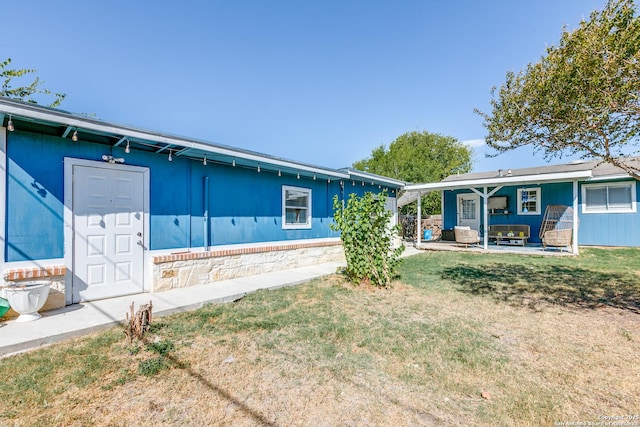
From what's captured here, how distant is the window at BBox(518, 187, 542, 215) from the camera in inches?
488

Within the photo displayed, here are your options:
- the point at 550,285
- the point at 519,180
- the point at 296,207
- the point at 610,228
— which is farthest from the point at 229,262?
the point at 610,228

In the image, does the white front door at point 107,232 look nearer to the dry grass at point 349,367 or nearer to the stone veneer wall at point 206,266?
the stone veneer wall at point 206,266

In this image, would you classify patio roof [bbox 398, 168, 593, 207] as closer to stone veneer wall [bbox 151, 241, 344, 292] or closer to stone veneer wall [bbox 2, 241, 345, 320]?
stone veneer wall [bbox 151, 241, 344, 292]

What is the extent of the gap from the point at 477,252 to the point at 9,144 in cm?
1189

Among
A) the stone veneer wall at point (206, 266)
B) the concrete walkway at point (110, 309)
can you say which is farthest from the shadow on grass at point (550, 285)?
the stone veneer wall at point (206, 266)

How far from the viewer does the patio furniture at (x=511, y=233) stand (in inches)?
475

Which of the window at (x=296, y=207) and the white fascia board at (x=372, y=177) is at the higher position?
the white fascia board at (x=372, y=177)

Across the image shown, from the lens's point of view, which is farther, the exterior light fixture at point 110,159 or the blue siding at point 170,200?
the exterior light fixture at point 110,159

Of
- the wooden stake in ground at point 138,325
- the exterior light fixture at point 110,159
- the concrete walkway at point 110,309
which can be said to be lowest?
the concrete walkway at point 110,309

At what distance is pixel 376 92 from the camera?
1571 cm

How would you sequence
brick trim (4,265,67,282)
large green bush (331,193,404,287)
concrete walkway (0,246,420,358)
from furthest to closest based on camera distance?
1. large green bush (331,193,404,287)
2. brick trim (4,265,67,282)
3. concrete walkway (0,246,420,358)

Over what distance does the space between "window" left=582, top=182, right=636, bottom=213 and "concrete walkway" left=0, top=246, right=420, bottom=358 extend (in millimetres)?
11669

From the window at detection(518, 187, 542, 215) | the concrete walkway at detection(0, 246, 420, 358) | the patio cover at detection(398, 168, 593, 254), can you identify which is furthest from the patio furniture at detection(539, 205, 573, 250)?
the concrete walkway at detection(0, 246, 420, 358)

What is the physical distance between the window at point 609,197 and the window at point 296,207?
36.4 feet
